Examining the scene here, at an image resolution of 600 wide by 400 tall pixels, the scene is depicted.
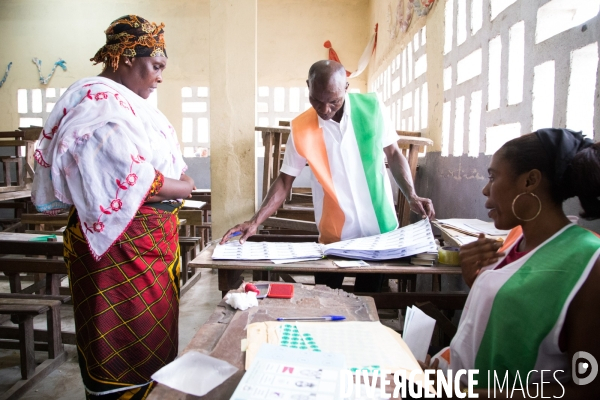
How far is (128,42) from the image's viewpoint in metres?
1.61

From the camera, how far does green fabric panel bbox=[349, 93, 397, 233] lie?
7.22 feet

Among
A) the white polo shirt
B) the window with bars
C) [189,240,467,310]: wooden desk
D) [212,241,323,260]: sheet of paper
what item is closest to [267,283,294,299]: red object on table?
[189,240,467,310]: wooden desk

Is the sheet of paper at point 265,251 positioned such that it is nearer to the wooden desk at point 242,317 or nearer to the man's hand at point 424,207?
the wooden desk at point 242,317

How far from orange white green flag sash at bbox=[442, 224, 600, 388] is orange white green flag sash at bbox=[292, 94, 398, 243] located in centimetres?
100

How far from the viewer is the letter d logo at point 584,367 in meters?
0.89

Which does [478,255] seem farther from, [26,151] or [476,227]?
[26,151]

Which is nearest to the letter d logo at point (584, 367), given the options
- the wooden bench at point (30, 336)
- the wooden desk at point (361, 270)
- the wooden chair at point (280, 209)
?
the wooden desk at point (361, 270)

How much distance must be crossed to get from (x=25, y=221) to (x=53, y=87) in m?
6.24

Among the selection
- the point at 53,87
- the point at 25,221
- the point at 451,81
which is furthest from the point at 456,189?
the point at 53,87

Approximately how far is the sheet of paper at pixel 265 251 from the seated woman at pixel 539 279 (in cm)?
72

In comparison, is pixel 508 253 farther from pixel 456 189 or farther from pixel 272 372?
pixel 456 189

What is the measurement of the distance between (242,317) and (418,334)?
0.49 m

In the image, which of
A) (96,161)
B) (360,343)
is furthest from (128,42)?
(360,343)

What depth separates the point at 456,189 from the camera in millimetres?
3279
